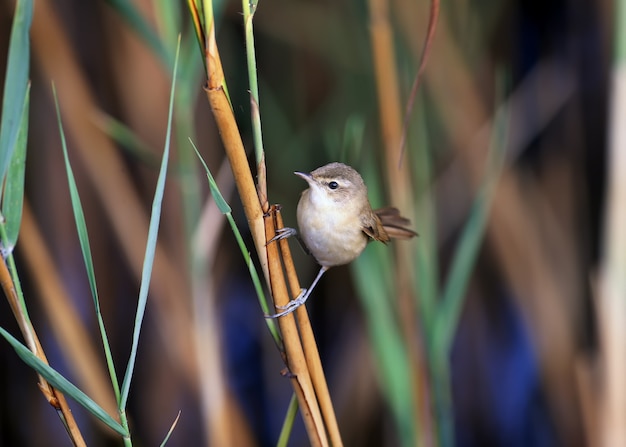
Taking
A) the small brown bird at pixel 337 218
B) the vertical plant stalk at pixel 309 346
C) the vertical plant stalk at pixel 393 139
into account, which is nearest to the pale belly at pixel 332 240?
the small brown bird at pixel 337 218

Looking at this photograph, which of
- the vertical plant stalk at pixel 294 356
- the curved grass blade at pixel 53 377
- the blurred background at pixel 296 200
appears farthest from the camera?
the blurred background at pixel 296 200

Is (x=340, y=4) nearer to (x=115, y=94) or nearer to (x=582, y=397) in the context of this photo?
(x=115, y=94)

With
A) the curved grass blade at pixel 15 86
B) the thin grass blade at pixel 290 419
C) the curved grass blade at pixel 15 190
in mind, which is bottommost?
the thin grass blade at pixel 290 419

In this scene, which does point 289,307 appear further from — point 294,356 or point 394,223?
point 394,223

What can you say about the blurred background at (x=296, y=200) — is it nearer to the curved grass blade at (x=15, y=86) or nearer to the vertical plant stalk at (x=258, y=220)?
the vertical plant stalk at (x=258, y=220)

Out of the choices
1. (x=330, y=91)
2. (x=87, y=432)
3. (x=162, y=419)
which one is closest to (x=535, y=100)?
(x=330, y=91)

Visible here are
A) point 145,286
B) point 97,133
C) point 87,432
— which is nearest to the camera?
point 145,286

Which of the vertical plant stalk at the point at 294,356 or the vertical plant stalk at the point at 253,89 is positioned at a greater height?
the vertical plant stalk at the point at 253,89
